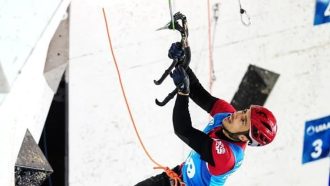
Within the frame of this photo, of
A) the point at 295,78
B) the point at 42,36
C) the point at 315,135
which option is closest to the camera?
the point at 42,36

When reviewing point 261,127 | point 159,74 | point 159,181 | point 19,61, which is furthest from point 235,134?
point 19,61

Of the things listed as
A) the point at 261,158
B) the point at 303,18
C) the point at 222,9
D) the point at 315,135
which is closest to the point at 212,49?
the point at 222,9

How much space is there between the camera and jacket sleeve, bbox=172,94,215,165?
3150 mm

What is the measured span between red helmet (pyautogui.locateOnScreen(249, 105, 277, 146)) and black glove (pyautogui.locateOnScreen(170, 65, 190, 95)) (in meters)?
0.38

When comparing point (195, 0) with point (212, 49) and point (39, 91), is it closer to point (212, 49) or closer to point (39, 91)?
point (212, 49)

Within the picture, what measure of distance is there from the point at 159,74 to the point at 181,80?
1051mm

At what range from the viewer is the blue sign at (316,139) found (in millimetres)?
5223

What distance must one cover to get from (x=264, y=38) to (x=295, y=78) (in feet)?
1.76

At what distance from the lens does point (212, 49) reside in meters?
4.33

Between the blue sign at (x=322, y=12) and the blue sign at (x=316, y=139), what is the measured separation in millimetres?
930

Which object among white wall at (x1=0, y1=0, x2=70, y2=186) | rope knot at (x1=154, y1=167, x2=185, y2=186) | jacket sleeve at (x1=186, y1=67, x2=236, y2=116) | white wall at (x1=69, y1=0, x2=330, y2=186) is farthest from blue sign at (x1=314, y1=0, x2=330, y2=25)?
white wall at (x1=0, y1=0, x2=70, y2=186)

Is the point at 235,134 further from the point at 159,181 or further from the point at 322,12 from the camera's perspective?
the point at 322,12

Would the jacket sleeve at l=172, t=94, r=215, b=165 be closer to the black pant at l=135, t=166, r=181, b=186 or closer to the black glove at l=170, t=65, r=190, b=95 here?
the black glove at l=170, t=65, r=190, b=95

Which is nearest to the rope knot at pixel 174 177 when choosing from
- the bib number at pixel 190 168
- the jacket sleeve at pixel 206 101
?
the bib number at pixel 190 168
